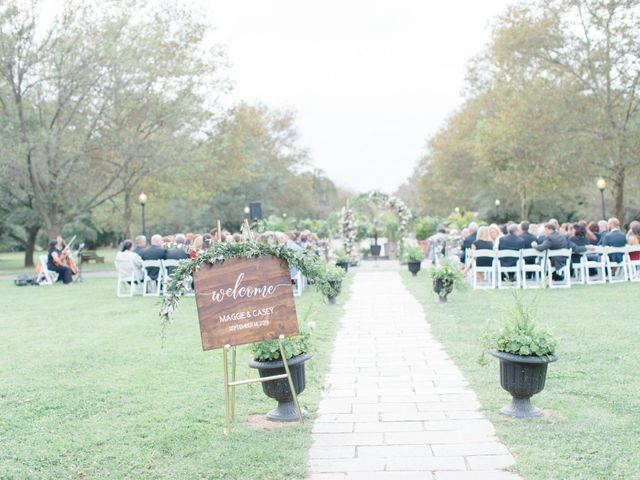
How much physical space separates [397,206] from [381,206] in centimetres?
121

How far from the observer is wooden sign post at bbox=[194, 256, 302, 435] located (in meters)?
5.28

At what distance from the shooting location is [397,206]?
88.2 feet

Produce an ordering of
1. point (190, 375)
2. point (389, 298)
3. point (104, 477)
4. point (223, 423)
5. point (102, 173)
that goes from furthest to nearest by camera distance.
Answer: point (102, 173) < point (389, 298) < point (190, 375) < point (223, 423) < point (104, 477)

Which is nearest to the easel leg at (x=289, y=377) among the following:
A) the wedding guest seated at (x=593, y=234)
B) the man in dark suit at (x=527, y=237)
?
the man in dark suit at (x=527, y=237)

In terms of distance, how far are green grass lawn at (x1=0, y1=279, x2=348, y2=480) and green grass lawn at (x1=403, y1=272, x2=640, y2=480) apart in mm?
1492

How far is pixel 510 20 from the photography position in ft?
96.6

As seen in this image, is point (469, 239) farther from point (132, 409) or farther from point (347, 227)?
point (132, 409)

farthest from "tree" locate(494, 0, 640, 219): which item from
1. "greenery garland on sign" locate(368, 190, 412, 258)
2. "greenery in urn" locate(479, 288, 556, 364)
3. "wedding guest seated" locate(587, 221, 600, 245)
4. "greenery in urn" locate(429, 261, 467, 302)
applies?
"greenery in urn" locate(479, 288, 556, 364)

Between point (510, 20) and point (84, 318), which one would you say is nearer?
point (84, 318)

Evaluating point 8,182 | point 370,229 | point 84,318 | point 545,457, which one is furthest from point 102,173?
point 545,457

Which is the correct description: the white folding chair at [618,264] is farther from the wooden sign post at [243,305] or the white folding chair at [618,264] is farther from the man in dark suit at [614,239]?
the wooden sign post at [243,305]

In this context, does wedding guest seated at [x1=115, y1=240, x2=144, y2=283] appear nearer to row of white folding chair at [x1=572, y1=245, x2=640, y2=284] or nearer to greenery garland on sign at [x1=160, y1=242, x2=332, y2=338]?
row of white folding chair at [x1=572, y1=245, x2=640, y2=284]

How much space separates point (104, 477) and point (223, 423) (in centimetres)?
125

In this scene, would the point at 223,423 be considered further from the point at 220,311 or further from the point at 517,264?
the point at 517,264
